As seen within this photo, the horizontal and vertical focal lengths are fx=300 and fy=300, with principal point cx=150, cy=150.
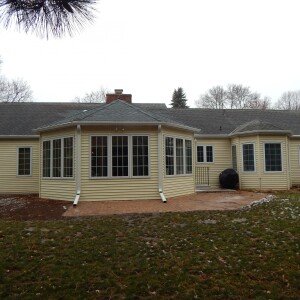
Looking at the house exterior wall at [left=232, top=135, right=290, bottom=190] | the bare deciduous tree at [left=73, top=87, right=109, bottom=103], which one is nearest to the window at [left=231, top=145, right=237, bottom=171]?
the house exterior wall at [left=232, top=135, right=290, bottom=190]

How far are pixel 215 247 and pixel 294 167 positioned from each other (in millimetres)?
13230

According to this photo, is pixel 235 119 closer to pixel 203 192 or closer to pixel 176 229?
pixel 203 192

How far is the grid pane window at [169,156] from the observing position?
12.2 metres

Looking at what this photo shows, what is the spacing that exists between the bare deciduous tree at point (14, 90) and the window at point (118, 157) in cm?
2837

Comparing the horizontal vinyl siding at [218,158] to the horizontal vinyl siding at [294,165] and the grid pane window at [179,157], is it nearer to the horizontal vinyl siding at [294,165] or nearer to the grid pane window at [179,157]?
the horizontal vinyl siding at [294,165]

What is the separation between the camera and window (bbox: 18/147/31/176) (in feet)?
50.9

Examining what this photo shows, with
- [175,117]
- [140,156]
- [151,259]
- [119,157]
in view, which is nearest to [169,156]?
[140,156]

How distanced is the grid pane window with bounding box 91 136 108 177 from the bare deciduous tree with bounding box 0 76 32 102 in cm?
2824

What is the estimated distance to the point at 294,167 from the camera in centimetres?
1700

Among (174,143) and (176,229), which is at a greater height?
(174,143)

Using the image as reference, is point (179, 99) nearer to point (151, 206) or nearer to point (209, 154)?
point (209, 154)

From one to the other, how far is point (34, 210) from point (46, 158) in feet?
11.1

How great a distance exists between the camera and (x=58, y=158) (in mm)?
12172

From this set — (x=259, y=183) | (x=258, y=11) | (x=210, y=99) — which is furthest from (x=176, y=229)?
(x=210, y=99)
